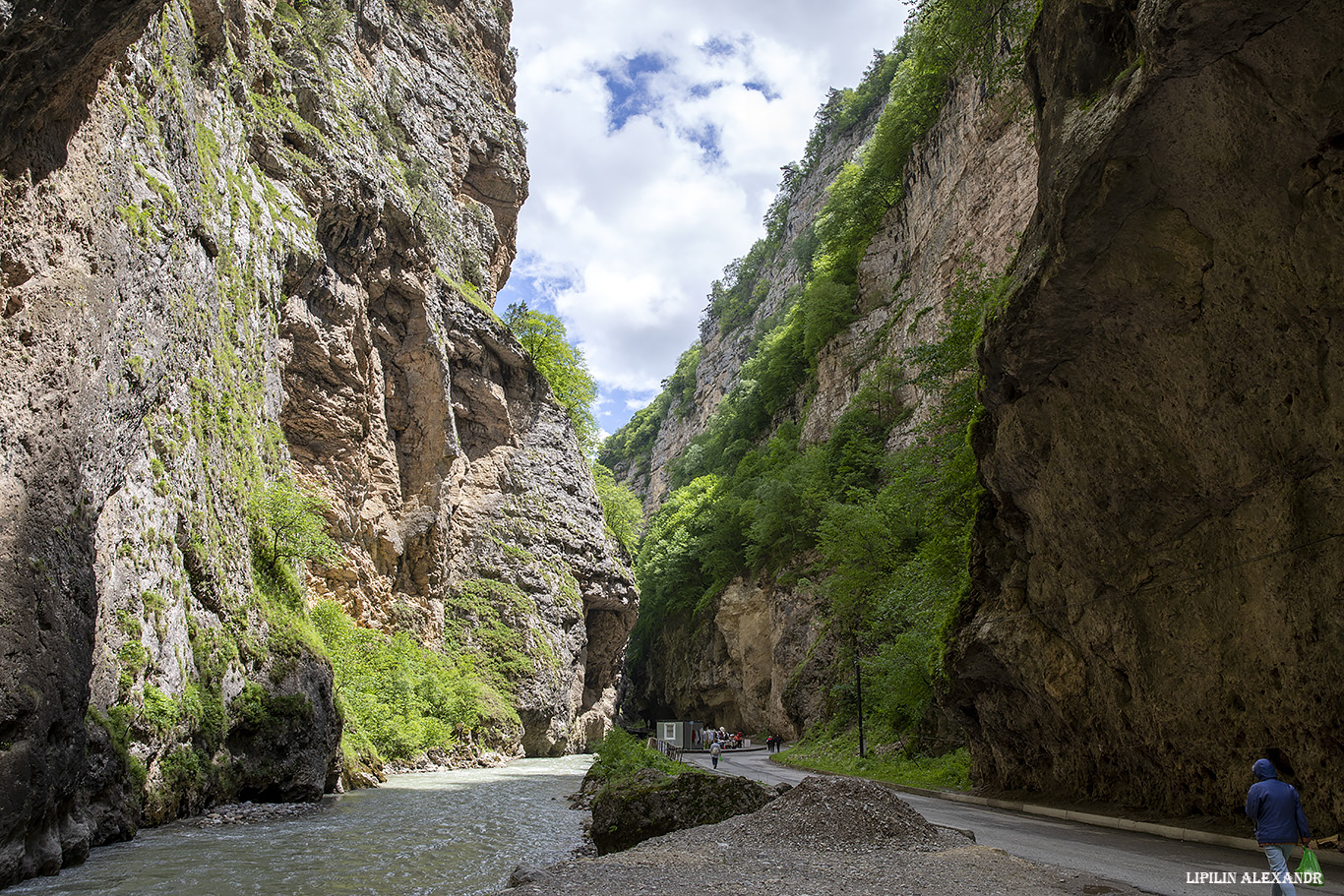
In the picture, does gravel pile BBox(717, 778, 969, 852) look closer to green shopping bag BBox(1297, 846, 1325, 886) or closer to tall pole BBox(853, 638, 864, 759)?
green shopping bag BBox(1297, 846, 1325, 886)

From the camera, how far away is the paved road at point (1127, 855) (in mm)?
6598

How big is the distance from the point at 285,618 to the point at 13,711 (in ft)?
33.5

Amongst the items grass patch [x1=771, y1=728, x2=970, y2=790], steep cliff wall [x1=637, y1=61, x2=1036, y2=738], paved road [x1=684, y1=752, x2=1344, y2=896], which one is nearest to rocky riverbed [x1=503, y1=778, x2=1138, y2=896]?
paved road [x1=684, y1=752, x2=1344, y2=896]

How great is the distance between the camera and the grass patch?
17.8 meters

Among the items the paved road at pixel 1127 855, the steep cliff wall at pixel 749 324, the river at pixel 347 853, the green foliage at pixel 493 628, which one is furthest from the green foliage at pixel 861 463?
the green foliage at pixel 493 628

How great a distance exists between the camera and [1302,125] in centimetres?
700

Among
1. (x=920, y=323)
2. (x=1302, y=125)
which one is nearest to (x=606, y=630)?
(x=920, y=323)

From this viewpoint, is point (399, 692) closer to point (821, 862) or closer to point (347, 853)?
point (347, 853)

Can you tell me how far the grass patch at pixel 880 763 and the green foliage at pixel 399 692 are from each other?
1206 cm

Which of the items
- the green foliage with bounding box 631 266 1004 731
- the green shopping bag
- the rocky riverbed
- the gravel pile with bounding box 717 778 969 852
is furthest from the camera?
the green foliage with bounding box 631 266 1004 731

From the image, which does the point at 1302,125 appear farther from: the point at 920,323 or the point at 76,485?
the point at 920,323

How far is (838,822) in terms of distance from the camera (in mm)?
8789

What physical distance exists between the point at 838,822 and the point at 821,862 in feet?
3.90

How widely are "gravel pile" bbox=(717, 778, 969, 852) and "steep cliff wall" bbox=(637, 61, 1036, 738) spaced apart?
1458 cm
